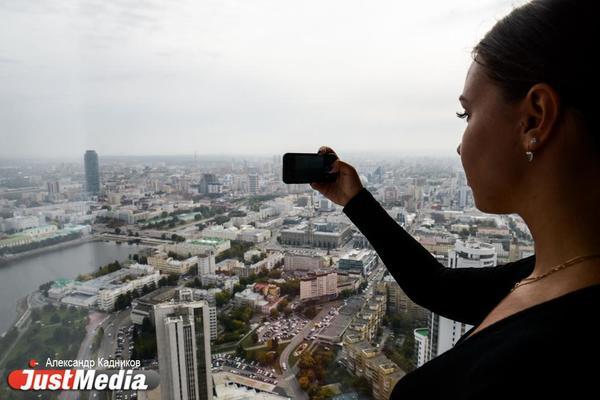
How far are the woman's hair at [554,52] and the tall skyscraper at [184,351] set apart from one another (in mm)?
1843

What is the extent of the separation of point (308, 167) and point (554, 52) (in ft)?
1.44

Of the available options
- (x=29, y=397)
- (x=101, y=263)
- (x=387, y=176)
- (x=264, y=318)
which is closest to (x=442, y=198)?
(x=387, y=176)

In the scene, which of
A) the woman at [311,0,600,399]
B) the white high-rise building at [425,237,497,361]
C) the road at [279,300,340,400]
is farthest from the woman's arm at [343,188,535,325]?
the road at [279,300,340,400]

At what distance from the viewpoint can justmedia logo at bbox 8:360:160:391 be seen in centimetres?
179

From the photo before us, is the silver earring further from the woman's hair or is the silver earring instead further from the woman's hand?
the woman's hand

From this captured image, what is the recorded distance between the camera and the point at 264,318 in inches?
77.9

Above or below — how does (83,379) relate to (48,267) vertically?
below

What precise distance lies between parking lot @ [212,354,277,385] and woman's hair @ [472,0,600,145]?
185 cm

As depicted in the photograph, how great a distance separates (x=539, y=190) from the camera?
295 millimetres

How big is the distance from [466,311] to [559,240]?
27cm

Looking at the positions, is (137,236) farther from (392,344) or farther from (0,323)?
(392,344)

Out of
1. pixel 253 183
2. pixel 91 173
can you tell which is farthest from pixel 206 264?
pixel 91 173

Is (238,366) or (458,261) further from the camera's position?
(238,366)

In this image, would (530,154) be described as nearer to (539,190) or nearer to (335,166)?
(539,190)
